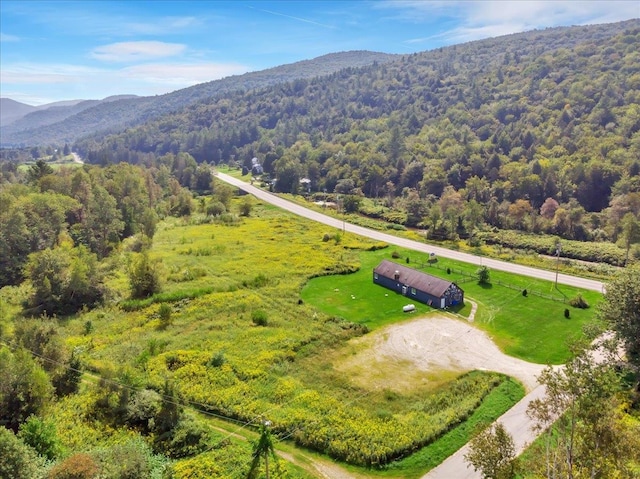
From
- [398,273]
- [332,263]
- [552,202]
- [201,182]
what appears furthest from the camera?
[201,182]

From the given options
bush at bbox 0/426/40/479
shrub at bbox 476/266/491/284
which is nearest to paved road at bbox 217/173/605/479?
shrub at bbox 476/266/491/284

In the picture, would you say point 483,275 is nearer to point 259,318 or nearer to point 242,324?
point 259,318

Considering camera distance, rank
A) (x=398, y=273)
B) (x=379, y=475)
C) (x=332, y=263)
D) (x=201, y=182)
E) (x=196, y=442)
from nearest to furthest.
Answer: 1. (x=379, y=475)
2. (x=196, y=442)
3. (x=398, y=273)
4. (x=332, y=263)
5. (x=201, y=182)

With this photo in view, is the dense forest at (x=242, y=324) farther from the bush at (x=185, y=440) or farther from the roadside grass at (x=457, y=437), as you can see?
the roadside grass at (x=457, y=437)

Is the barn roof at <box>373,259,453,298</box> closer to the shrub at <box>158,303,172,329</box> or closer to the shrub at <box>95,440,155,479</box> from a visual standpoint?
the shrub at <box>158,303,172,329</box>

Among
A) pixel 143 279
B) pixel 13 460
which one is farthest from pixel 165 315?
pixel 13 460

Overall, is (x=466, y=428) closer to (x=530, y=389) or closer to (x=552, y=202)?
(x=530, y=389)

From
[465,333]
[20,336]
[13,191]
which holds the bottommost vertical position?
[465,333]

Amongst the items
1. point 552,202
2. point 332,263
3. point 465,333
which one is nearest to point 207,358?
point 465,333
